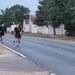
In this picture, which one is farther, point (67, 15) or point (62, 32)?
point (62, 32)

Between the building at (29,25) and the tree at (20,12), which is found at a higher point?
the tree at (20,12)

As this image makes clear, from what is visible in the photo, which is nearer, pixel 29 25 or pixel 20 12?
pixel 29 25

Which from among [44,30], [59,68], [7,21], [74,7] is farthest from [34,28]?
[59,68]

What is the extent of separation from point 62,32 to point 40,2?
17.3 m

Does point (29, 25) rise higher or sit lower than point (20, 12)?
lower

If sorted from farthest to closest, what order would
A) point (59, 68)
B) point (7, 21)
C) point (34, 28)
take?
point (7, 21) < point (34, 28) < point (59, 68)

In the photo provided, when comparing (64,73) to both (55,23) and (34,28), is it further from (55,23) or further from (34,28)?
(34,28)

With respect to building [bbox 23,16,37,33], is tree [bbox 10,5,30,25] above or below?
above

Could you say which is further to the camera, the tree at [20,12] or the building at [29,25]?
the tree at [20,12]

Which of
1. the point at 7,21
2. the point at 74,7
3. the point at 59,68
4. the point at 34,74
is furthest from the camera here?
the point at 7,21

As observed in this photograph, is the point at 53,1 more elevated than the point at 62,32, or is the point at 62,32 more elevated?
the point at 53,1

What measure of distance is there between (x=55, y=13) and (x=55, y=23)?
2433 mm

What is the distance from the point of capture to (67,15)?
192ft

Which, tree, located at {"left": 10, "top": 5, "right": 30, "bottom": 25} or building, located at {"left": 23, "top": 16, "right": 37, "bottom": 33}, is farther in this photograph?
tree, located at {"left": 10, "top": 5, "right": 30, "bottom": 25}
